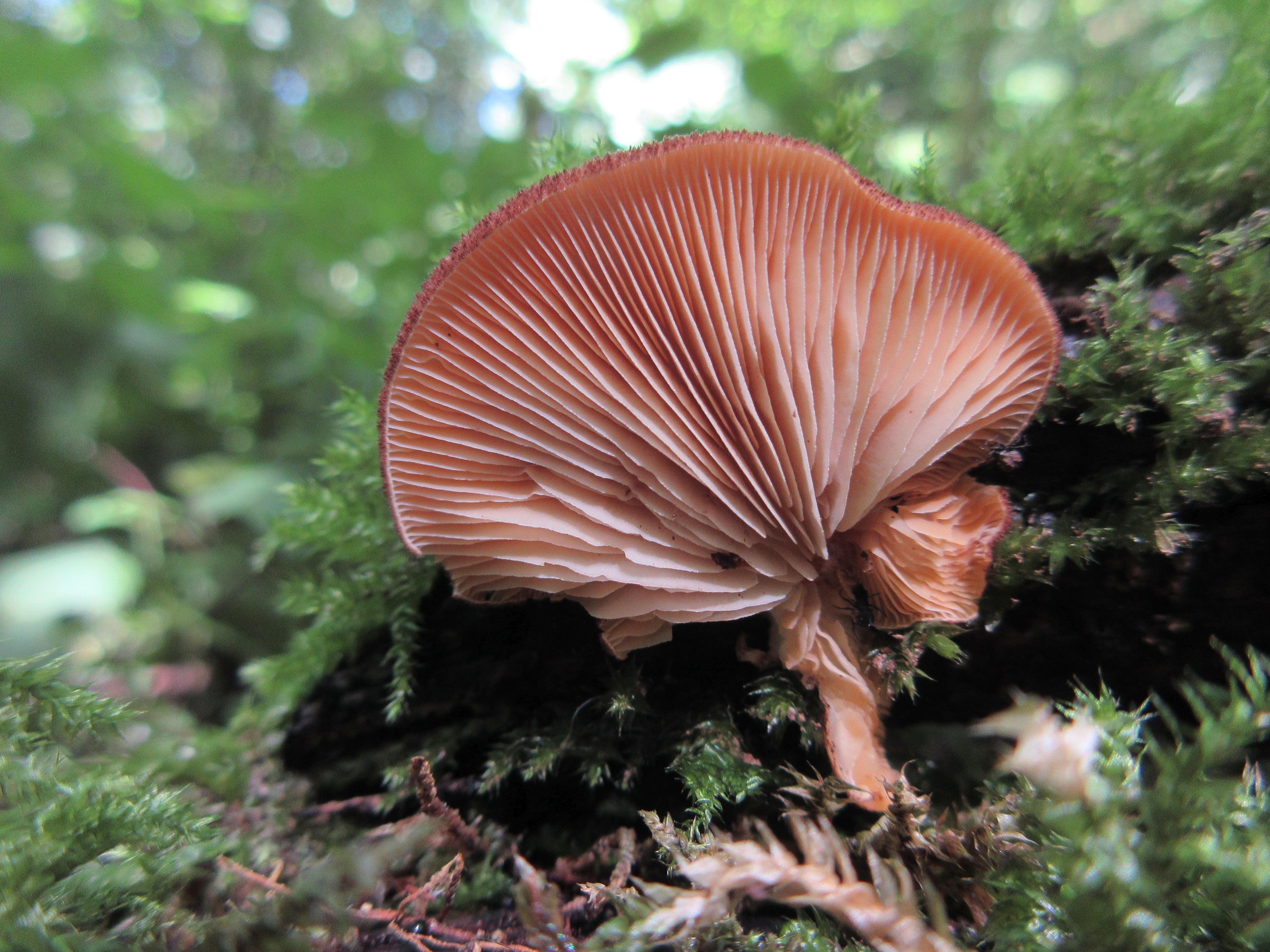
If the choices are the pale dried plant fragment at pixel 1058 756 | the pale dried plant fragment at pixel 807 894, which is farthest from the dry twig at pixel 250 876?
the pale dried plant fragment at pixel 1058 756

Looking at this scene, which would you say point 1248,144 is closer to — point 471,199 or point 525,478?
point 525,478

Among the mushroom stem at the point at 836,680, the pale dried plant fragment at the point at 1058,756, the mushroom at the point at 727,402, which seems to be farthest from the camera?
the mushroom stem at the point at 836,680

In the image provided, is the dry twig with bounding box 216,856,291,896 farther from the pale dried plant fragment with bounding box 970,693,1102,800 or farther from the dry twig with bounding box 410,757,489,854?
the pale dried plant fragment with bounding box 970,693,1102,800

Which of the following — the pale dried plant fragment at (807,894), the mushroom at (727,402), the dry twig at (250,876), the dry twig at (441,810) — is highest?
the mushroom at (727,402)

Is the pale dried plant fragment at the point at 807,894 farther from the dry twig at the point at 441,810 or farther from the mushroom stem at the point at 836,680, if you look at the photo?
the dry twig at the point at 441,810

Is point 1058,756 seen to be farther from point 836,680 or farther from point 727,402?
point 727,402

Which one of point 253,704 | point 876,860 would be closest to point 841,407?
point 876,860

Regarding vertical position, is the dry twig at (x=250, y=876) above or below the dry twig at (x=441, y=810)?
below

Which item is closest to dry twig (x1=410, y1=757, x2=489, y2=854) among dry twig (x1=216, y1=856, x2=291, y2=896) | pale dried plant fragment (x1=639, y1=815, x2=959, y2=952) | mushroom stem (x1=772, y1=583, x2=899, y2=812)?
dry twig (x1=216, y1=856, x2=291, y2=896)
